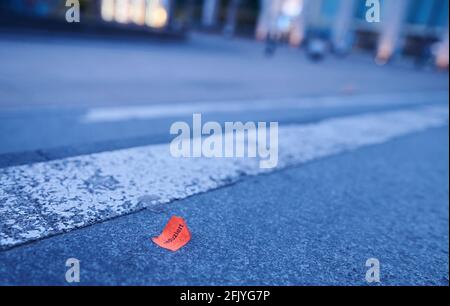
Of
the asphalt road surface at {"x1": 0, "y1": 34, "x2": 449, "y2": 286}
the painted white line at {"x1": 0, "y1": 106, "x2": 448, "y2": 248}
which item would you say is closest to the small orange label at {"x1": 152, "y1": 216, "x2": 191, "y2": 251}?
the asphalt road surface at {"x1": 0, "y1": 34, "x2": 449, "y2": 286}

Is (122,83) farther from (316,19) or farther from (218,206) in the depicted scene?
(316,19)

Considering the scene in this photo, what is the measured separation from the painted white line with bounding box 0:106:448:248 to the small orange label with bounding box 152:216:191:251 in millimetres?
233

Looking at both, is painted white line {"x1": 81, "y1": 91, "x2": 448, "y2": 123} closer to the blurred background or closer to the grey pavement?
the blurred background

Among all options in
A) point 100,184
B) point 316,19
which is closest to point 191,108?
point 100,184

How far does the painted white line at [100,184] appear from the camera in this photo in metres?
1.45

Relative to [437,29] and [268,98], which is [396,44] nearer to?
[437,29]

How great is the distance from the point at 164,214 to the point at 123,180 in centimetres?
43

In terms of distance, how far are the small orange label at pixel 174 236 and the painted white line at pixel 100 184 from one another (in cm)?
23

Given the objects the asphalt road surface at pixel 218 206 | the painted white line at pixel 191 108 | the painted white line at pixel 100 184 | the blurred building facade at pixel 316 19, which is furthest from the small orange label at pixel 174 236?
the blurred building facade at pixel 316 19

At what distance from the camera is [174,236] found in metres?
1.48

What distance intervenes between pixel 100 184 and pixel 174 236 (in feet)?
2.04

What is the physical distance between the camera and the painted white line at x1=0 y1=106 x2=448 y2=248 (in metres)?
1.45

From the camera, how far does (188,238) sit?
150 cm
